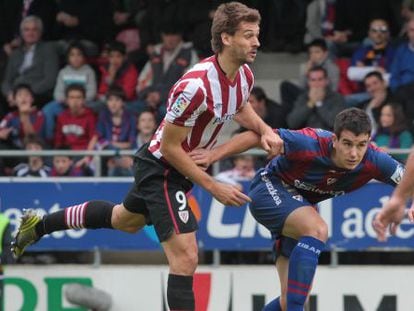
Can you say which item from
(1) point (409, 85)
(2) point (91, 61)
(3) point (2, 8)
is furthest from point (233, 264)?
(3) point (2, 8)

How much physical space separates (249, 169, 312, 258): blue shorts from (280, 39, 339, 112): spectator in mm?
3681

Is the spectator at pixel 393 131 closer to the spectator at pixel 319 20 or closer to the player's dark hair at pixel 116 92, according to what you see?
the spectator at pixel 319 20

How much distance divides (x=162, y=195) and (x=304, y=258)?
1.01 meters

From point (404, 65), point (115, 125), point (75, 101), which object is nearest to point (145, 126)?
point (115, 125)

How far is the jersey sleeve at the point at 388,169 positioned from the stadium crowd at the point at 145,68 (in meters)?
2.40

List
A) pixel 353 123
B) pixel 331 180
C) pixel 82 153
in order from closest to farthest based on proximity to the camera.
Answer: pixel 353 123 → pixel 331 180 → pixel 82 153

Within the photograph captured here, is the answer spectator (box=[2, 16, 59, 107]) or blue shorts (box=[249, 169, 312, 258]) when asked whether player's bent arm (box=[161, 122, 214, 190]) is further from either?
spectator (box=[2, 16, 59, 107])

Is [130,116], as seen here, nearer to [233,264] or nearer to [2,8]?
[233,264]

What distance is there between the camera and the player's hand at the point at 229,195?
27.5ft

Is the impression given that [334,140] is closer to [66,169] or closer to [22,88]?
[66,169]

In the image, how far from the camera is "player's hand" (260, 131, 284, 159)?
28.2ft

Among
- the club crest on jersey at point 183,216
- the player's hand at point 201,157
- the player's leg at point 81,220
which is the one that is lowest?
the player's leg at point 81,220

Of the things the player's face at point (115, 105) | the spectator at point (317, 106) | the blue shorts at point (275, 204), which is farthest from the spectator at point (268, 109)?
the blue shorts at point (275, 204)

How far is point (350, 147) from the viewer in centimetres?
882
